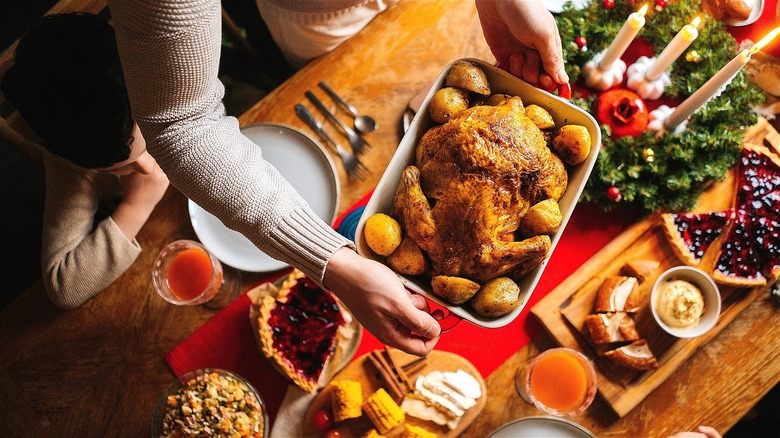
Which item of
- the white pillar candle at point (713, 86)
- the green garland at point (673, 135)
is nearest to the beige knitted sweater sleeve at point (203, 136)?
the green garland at point (673, 135)

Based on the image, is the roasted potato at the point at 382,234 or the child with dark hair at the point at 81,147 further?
the child with dark hair at the point at 81,147

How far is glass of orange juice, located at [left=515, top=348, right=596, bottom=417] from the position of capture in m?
1.49

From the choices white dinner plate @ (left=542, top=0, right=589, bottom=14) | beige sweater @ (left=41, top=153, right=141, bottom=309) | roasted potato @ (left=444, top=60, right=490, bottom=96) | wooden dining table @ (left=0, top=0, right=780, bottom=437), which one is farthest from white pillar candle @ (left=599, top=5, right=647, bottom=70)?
beige sweater @ (left=41, top=153, right=141, bottom=309)

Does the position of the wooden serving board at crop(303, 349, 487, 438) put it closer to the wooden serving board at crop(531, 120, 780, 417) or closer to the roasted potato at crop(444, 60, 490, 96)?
the wooden serving board at crop(531, 120, 780, 417)

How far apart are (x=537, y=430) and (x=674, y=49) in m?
1.07

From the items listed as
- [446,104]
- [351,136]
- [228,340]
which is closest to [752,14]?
[446,104]

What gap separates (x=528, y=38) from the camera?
1.23m

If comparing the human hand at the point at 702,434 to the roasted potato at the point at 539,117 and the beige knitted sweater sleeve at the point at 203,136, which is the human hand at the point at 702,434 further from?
the beige knitted sweater sleeve at the point at 203,136

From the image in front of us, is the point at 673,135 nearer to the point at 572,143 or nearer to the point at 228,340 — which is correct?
the point at 572,143

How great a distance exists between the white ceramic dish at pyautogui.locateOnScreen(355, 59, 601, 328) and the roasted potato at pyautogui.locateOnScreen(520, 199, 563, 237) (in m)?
0.02

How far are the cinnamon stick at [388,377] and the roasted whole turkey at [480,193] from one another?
18.7 inches

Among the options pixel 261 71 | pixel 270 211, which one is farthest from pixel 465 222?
pixel 261 71

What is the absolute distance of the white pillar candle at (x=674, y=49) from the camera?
1.39 metres

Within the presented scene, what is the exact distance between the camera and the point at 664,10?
5.39 ft
